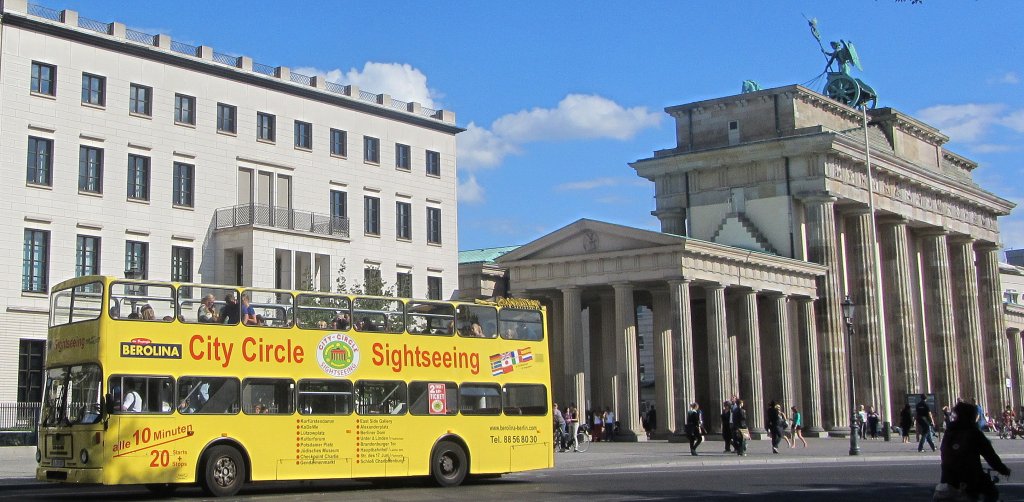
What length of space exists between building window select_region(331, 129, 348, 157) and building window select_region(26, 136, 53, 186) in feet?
45.1

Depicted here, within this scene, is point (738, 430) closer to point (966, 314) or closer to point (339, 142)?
point (339, 142)

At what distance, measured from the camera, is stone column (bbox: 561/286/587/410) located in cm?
5191

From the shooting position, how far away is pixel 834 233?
195ft

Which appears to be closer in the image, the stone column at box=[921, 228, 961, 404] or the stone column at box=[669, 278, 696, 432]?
the stone column at box=[669, 278, 696, 432]

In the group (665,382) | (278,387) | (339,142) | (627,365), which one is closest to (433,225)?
(339,142)

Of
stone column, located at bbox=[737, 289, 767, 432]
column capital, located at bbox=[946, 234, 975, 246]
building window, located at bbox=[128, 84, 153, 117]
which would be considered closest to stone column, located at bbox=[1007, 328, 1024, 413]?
column capital, located at bbox=[946, 234, 975, 246]

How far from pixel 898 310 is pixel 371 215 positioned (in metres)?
30.6

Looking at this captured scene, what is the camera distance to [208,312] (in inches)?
851

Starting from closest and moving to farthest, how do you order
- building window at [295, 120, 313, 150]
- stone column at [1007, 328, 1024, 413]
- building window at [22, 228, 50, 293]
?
1. building window at [22, 228, 50, 293]
2. building window at [295, 120, 313, 150]
3. stone column at [1007, 328, 1024, 413]

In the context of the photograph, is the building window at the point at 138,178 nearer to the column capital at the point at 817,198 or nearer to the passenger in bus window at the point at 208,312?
the passenger in bus window at the point at 208,312

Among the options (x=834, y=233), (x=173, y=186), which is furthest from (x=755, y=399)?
(x=173, y=186)

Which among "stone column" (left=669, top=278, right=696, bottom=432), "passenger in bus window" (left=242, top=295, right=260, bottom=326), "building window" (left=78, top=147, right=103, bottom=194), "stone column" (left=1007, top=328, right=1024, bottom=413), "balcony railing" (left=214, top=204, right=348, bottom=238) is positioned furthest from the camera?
"stone column" (left=1007, top=328, right=1024, bottom=413)

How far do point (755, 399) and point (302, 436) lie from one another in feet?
112

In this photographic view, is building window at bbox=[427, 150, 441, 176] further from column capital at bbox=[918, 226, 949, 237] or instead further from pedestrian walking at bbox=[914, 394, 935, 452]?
column capital at bbox=[918, 226, 949, 237]
